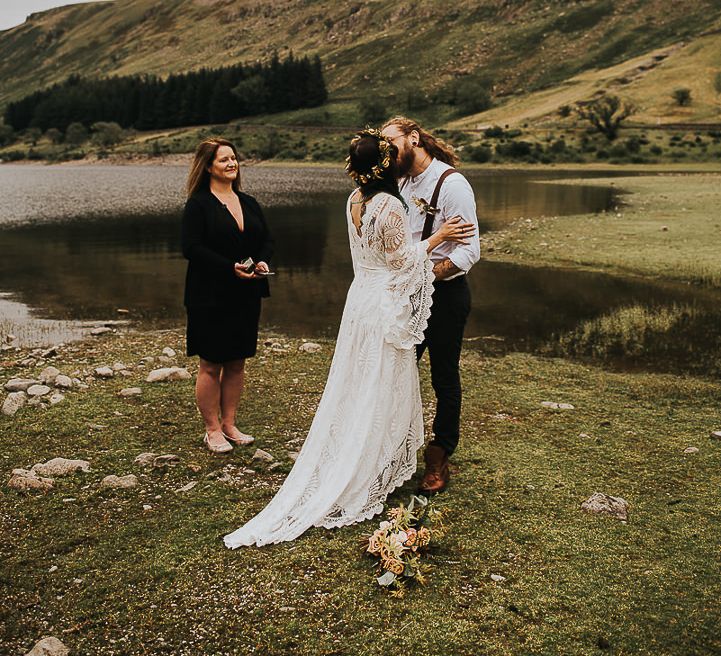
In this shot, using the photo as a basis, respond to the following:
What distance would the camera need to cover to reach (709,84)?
139125mm

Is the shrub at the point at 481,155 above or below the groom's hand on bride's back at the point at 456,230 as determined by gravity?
above

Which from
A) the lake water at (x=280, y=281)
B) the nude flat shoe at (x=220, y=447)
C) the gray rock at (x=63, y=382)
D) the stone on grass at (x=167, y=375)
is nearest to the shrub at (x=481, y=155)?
the lake water at (x=280, y=281)

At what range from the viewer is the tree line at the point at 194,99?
179m

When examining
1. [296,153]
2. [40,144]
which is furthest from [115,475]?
[40,144]

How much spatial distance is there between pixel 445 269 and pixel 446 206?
1.83ft

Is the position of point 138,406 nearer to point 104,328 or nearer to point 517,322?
point 104,328

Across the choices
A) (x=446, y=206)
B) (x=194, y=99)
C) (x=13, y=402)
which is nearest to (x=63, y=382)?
(x=13, y=402)

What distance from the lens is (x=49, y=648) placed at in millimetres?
4645

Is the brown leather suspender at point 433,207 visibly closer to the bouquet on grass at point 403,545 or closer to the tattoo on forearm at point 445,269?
the tattoo on forearm at point 445,269

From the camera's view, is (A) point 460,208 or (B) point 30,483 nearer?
(A) point 460,208

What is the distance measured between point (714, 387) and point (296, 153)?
4607 inches

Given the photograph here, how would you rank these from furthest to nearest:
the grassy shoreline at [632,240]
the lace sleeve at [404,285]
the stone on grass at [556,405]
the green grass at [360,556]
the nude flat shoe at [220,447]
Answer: the grassy shoreline at [632,240] < the stone on grass at [556,405] < the nude flat shoe at [220,447] < the lace sleeve at [404,285] < the green grass at [360,556]

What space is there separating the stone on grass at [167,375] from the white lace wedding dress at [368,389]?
15.2ft

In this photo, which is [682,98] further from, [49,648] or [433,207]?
[49,648]
